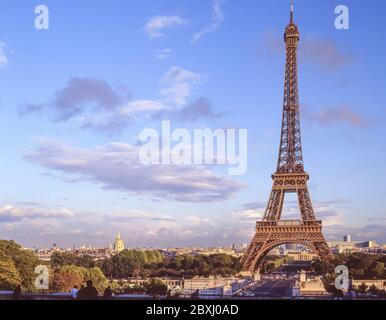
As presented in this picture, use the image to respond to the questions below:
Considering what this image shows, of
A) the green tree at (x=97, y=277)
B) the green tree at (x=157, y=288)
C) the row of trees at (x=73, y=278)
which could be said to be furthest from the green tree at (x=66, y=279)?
the green tree at (x=157, y=288)

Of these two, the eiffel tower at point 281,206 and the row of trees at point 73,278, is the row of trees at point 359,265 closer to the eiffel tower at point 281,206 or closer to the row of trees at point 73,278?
the eiffel tower at point 281,206

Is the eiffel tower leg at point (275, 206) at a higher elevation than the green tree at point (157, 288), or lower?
higher

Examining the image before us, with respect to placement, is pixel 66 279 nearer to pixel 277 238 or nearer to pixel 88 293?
pixel 88 293

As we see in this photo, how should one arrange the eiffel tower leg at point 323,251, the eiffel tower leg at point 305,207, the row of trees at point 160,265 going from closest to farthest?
the row of trees at point 160,265 → the eiffel tower leg at point 323,251 → the eiffel tower leg at point 305,207

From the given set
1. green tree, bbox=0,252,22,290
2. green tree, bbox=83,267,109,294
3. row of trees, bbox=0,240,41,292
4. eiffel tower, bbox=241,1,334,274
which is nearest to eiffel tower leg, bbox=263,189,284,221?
eiffel tower, bbox=241,1,334,274

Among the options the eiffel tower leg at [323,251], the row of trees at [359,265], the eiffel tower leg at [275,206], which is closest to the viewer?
the row of trees at [359,265]

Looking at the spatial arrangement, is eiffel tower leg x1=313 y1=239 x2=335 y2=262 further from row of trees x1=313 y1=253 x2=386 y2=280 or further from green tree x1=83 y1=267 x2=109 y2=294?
green tree x1=83 y1=267 x2=109 y2=294

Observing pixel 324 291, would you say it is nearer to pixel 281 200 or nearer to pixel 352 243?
pixel 352 243
